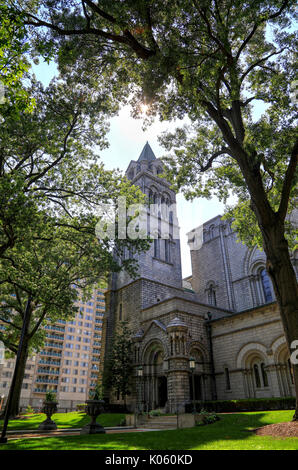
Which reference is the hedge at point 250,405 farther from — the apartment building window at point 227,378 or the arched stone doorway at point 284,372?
the apartment building window at point 227,378

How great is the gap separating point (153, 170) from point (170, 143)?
20702 millimetres

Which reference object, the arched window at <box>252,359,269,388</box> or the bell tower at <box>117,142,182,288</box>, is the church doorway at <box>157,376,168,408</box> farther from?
the bell tower at <box>117,142,182,288</box>

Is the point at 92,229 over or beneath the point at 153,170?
beneath

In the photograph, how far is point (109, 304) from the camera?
103ft

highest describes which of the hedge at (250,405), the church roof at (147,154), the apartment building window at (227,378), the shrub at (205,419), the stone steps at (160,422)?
the church roof at (147,154)

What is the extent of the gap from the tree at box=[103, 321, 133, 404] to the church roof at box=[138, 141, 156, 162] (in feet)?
71.5

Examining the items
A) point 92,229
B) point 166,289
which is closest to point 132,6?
point 92,229

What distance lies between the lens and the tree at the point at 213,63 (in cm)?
1031

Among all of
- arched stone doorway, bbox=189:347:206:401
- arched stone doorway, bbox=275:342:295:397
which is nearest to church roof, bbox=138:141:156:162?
arched stone doorway, bbox=189:347:206:401

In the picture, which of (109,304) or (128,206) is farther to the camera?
(109,304)

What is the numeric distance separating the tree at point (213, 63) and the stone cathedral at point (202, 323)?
1006 cm

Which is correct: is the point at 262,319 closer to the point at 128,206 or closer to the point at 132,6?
the point at 128,206

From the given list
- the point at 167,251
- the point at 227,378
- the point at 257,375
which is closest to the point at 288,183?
the point at 257,375

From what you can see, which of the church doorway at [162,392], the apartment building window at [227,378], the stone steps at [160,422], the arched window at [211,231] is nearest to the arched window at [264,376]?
the apartment building window at [227,378]
